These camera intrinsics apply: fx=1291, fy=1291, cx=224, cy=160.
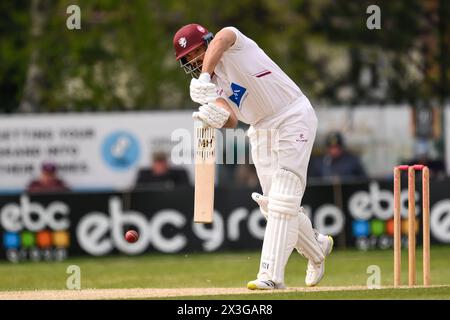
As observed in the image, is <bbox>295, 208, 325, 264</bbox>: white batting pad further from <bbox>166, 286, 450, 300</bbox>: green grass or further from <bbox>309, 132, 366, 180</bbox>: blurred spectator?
<bbox>309, 132, 366, 180</bbox>: blurred spectator

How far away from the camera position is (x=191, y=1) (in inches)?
947

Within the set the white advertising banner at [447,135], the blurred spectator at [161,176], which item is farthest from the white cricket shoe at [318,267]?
the white advertising banner at [447,135]

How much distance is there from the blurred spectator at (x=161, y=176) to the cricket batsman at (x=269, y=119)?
8.34 meters

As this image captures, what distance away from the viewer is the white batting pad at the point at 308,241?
9359 millimetres

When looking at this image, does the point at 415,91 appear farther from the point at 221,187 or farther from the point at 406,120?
the point at 221,187

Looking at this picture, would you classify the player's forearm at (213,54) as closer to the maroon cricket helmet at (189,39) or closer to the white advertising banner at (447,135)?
the maroon cricket helmet at (189,39)

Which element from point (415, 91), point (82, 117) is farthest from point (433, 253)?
point (415, 91)

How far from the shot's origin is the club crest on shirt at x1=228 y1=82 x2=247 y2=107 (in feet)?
29.8

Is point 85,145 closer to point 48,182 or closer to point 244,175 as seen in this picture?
point 48,182

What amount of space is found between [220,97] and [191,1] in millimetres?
15361

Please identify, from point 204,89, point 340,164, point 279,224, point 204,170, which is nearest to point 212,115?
point 204,89

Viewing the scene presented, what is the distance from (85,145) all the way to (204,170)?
9925mm

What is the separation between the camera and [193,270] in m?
13.5

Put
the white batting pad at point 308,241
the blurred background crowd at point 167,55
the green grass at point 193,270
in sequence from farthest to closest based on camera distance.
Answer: the blurred background crowd at point 167,55
the green grass at point 193,270
the white batting pad at point 308,241
